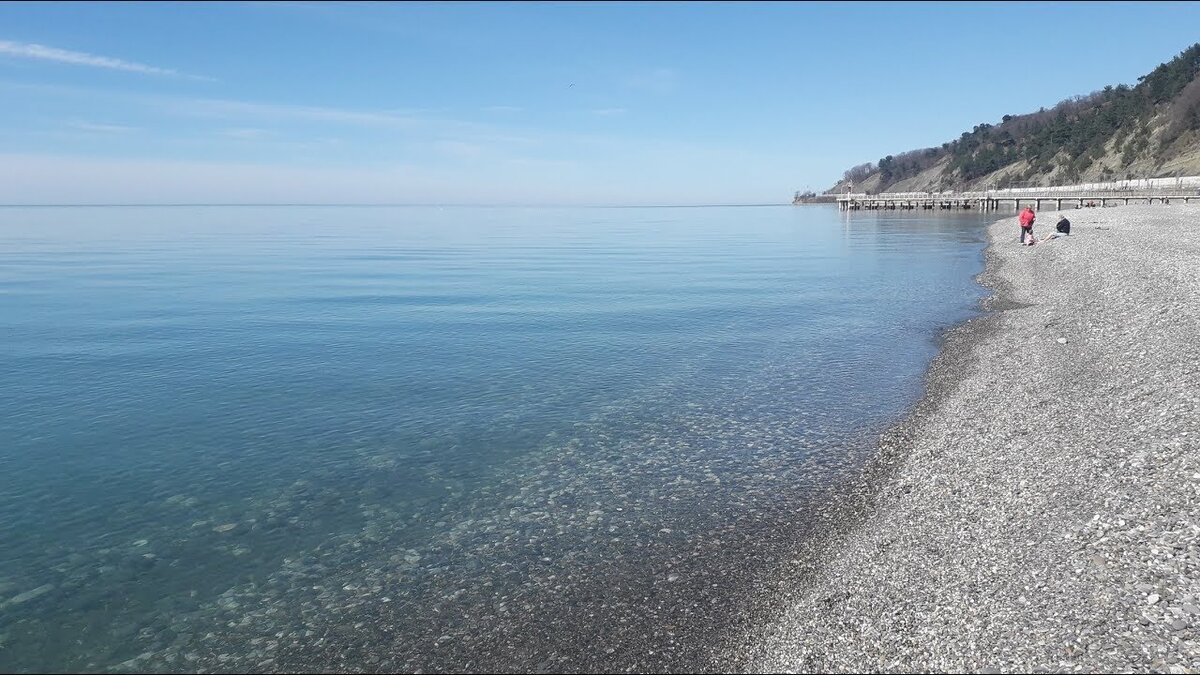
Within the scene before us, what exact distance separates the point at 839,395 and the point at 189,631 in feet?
52.3

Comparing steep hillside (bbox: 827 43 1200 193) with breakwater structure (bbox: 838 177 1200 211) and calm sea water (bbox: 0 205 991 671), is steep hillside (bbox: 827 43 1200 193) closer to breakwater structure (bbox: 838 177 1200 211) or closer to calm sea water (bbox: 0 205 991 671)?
breakwater structure (bbox: 838 177 1200 211)

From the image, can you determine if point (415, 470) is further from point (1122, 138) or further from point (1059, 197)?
point (1122, 138)

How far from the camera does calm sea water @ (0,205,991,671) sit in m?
9.48

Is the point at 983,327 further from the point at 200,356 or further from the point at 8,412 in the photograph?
the point at 8,412

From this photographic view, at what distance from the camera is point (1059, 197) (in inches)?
3770

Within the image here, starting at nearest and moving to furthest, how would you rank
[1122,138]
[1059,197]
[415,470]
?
[415,470]
[1059,197]
[1122,138]

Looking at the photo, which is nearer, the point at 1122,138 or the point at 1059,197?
the point at 1059,197

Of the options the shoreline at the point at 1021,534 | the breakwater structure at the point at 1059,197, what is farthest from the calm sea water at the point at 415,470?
the breakwater structure at the point at 1059,197

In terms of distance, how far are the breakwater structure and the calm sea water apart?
253ft

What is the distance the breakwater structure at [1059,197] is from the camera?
89.1 metres

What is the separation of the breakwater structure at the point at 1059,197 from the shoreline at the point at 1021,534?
8807cm

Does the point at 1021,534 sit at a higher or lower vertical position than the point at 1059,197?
lower

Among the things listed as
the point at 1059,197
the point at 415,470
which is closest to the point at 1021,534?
the point at 415,470

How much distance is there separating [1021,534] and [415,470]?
427 inches
